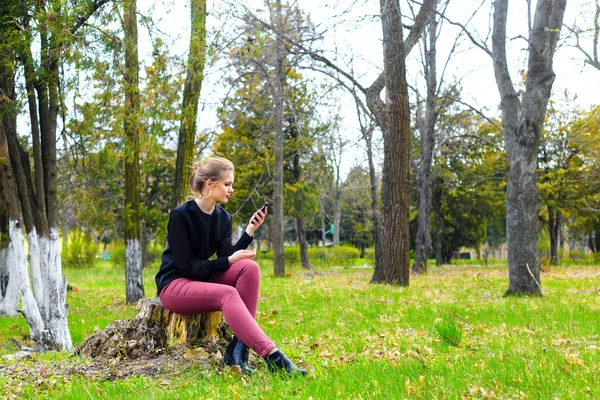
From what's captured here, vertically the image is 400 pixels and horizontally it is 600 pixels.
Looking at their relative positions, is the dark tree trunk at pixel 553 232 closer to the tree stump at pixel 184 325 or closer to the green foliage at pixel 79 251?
the green foliage at pixel 79 251

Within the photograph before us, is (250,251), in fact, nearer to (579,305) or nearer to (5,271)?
(579,305)

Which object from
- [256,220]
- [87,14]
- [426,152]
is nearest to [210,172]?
[256,220]

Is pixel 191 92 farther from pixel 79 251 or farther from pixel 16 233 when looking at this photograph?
pixel 79 251

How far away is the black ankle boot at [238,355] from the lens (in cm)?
513

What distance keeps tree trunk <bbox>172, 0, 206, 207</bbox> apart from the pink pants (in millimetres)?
3382

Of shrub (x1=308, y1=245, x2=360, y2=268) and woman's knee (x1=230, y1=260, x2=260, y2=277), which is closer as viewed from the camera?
woman's knee (x1=230, y1=260, x2=260, y2=277)

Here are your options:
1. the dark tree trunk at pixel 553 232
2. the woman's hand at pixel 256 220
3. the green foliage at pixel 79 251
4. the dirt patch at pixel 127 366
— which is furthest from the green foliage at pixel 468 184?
the dirt patch at pixel 127 366

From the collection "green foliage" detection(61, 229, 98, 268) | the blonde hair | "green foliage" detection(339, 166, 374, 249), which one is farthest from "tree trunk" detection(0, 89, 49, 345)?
"green foliage" detection(61, 229, 98, 268)

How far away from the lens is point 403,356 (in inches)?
221

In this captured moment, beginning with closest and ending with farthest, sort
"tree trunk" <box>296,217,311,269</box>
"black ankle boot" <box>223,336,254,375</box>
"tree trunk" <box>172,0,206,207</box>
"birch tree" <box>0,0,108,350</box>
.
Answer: "black ankle boot" <box>223,336,254,375</box>, "birch tree" <box>0,0,108,350</box>, "tree trunk" <box>172,0,206,207</box>, "tree trunk" <box>296,217,311,269</box>

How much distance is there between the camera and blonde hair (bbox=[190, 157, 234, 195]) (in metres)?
5.43

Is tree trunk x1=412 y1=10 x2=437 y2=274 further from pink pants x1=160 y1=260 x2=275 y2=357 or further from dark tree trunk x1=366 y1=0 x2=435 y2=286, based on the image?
pink pants x1=160 y1=260 x2=275 y2=357

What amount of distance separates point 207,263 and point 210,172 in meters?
0.80

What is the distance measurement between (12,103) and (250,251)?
5.43 meters
